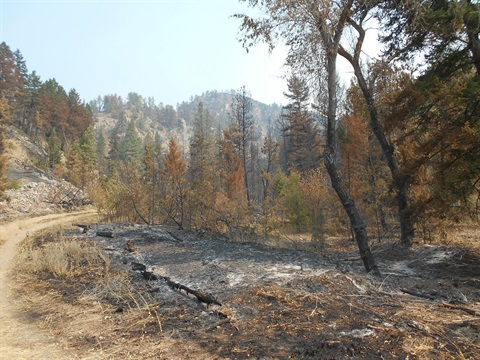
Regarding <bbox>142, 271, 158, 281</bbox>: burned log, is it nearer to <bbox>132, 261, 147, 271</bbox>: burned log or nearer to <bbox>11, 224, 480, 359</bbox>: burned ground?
<bbox>11, 224, 480, 359</bbox>: burned ground

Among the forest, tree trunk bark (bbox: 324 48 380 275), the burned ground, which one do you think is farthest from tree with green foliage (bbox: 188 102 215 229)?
the burned ground

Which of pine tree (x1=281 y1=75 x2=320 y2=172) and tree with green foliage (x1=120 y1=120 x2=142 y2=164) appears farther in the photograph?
tree with green foliage (x1=120 y1=120 x2=142 y2=164)

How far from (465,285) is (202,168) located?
1853 cm

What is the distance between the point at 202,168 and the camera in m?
23.5

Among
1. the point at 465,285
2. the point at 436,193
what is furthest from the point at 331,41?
the point at 465,285

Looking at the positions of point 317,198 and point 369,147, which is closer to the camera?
point 369,147

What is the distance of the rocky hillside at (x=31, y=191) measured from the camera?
1126 inches

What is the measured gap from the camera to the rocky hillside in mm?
28611

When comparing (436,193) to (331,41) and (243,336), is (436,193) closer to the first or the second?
(331,41)

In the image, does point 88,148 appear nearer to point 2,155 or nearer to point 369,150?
point 2,155

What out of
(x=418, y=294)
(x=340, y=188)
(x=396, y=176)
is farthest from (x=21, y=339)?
(x=396, y=176)

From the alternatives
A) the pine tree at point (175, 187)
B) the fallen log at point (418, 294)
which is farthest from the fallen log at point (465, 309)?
the pine tree at point (175, 187)

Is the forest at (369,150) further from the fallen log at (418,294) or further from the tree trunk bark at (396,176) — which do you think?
the fallen log at (418,294)

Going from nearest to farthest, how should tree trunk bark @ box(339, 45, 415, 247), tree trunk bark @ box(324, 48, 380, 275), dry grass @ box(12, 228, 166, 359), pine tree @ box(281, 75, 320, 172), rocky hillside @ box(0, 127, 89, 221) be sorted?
1. dry grass @ box(12, 228, 166, 359)
2. tree trunk bark @ box(324, 48, 380, 275)
3. tree trunk bark @ box(339, 45, 415, 247)
4. rocky hillside @ box(0, 127, 89, 221)
5. pine tree @ box(281, 75, 320, 172)
